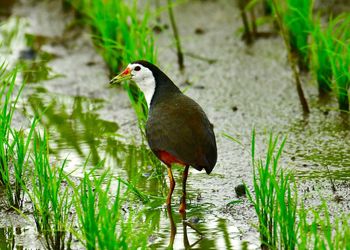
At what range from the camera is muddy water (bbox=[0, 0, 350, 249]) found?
5.04 metres

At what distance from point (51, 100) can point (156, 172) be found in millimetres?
2378

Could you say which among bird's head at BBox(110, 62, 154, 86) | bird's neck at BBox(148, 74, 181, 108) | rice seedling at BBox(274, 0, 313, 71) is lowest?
bird's neck at BBox(148, 74, 181, 108)

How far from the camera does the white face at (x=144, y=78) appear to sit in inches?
220

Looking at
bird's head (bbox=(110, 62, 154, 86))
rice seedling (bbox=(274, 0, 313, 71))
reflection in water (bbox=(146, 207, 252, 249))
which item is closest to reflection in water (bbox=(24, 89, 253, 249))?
reflection in water (bbox=(146, 207, 252, 249))

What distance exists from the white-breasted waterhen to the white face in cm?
6

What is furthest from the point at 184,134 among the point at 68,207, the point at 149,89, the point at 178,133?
the point at 68,207

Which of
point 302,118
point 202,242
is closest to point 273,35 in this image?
point 302,118

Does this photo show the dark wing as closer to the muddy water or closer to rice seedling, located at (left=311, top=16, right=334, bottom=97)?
the muddy water

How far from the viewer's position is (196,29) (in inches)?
364

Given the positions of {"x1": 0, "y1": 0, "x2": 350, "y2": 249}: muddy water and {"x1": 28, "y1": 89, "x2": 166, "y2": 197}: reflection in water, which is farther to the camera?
{"x1": 28, "y1": 89, "x2": 166, "y2": 197}: reflection in water

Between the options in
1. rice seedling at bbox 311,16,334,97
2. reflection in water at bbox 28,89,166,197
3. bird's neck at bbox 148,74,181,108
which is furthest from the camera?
rice seedling at bbox 311,16,334,97

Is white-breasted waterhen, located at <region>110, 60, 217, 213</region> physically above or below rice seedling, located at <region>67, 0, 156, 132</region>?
below

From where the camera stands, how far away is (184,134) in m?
4.93

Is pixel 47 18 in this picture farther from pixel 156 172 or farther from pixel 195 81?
pixel 156 172
